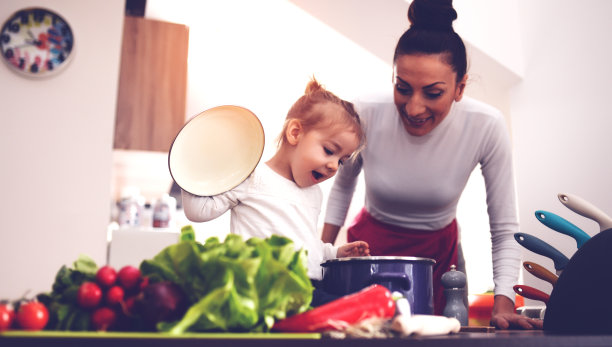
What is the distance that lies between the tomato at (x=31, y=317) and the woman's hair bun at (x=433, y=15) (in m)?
1.05

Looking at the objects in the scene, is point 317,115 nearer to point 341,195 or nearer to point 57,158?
point 341,195

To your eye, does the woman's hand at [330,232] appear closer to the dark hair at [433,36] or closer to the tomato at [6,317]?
the dark hair at [433,36]

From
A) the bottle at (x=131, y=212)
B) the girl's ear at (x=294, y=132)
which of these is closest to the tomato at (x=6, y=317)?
the girl's ear at (x=294, y=132)

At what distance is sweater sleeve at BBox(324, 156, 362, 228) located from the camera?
1467mm

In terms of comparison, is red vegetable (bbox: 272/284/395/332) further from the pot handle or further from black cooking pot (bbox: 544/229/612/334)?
black cooking pot (bbox: 544/229/612/334)

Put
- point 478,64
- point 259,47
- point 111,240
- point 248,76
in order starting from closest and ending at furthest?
1. point 478,64
2. point 111,240
3. point 259,47
4. point 248,76

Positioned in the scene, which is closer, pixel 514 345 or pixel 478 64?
pixel 514 345

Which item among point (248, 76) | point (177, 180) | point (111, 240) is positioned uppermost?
point (248, 76)

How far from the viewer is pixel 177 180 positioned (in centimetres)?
69

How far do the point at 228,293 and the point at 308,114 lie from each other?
27.5 inches

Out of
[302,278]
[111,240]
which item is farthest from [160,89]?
[302,278]

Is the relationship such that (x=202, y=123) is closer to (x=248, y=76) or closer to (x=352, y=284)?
(x=352, y=284)

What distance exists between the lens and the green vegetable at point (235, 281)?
454mm

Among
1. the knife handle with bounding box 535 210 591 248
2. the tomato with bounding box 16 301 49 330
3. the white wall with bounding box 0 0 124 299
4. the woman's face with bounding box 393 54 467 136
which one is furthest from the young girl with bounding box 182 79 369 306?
the white wall with bounding box 0 0 124 299
